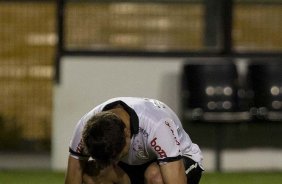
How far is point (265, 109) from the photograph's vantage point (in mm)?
9242

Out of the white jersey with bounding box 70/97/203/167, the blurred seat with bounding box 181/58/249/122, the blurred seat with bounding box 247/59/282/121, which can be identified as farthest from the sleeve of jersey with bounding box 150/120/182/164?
the blurred seat with bounding box 247/59/282/121

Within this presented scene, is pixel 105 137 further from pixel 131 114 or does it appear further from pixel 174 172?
pixel 174 172

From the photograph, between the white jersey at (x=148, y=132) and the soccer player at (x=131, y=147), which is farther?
the white jersey at (x=148, y=132)

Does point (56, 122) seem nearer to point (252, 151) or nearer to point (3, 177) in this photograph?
point (3, 177)

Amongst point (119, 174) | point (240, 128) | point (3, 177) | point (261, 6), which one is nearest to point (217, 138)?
point (240, 128)

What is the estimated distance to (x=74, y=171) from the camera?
515cm

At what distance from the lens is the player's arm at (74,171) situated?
16.8 feet

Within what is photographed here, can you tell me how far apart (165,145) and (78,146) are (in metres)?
0.47

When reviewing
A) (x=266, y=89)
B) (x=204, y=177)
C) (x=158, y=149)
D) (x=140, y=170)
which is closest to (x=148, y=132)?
(x=158, y=149)

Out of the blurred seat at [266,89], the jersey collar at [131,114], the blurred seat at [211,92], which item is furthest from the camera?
the blurred seat at [266,89]

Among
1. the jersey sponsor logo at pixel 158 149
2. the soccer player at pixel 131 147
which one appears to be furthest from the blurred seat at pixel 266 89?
the jersey sponsor logo at pixel 158 149

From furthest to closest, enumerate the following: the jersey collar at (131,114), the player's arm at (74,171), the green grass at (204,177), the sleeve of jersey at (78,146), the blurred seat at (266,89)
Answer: the blurred seat at (266,89) → the green grass at (204,177) → the player's arm at (74,171) → the sleeve of jersey at (78,146) → the jersey collar at (131,114)

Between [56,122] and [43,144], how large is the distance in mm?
931

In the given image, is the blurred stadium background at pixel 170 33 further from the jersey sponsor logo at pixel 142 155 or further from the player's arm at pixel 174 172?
the player's arm at pixel 174 172
